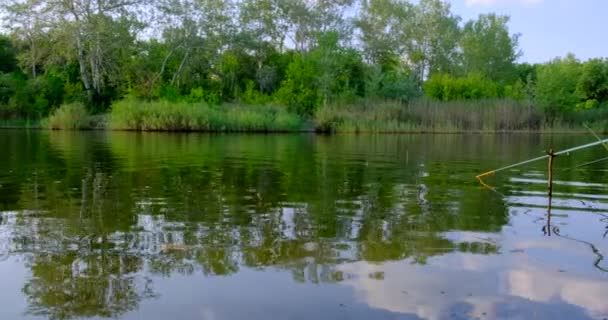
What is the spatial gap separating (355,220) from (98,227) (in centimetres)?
283

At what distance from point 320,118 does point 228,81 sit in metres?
14.5

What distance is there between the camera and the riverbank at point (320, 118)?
35.5 meters

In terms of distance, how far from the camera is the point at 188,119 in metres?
35.4

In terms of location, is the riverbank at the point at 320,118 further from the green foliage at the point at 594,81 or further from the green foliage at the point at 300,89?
the green foliage at the point at 594,81

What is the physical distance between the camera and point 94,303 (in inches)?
157

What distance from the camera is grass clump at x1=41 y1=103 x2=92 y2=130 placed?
36.4 metres

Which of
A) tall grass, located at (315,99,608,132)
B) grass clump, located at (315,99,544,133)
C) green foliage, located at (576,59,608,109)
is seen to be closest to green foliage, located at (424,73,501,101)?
grass clump, located at (315,99,544,133)

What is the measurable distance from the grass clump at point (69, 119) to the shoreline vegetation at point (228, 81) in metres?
0.07

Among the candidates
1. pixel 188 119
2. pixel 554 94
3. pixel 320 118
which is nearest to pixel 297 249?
pixel 188 119

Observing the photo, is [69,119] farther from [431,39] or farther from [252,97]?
[431,39]

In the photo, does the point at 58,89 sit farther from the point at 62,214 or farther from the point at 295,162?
the point at 62,214

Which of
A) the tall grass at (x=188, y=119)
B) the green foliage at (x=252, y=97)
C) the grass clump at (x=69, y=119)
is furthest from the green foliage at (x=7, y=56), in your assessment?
the green foliage at (x=252, y=97)

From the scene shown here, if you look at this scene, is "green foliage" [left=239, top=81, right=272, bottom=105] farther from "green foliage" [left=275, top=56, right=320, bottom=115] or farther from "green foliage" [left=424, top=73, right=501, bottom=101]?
"green foliage" [left=424, top=73, right=501, bottom=101]

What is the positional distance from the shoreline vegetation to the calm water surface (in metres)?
27.2
